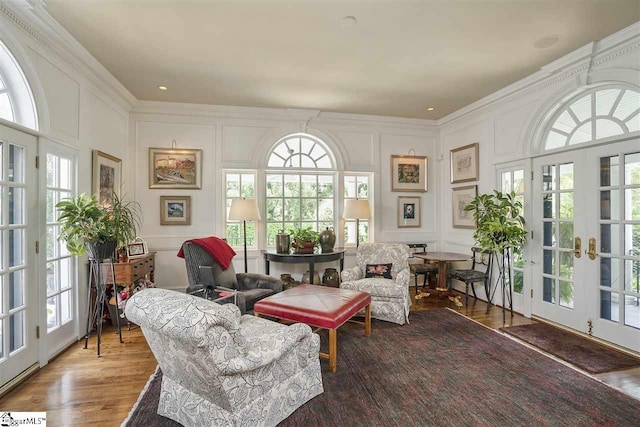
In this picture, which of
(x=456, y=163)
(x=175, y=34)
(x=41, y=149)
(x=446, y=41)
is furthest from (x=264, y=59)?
(x=456, y=163)

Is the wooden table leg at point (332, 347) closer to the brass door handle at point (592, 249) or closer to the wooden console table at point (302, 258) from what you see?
the wooden console table at point (302, 258)

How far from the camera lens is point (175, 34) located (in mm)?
2752

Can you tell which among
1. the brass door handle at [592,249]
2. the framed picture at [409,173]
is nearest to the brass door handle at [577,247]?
the brass door handle at [592,249]

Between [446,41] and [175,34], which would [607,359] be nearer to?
[446,41]

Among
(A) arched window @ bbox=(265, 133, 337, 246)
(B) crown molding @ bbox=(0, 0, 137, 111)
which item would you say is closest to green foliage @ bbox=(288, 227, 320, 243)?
(A) arched window @ bbox=(265, 133, 337, 246)

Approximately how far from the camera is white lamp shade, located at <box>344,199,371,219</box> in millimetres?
4613

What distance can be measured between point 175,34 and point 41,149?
1493 mm

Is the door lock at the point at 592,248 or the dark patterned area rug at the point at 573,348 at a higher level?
the door lock at the point at 592,248

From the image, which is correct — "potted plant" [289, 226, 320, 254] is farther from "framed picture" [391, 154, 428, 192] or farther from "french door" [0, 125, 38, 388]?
"french door" [0, 125, 38, 388]

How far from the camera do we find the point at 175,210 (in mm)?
4523

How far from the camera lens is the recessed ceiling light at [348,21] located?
251 cm

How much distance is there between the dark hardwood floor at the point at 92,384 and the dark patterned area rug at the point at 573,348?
4.3 inches

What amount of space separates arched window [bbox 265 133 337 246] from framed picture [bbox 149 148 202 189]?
1.05 m

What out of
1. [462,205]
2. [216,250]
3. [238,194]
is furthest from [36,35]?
[462,205]
